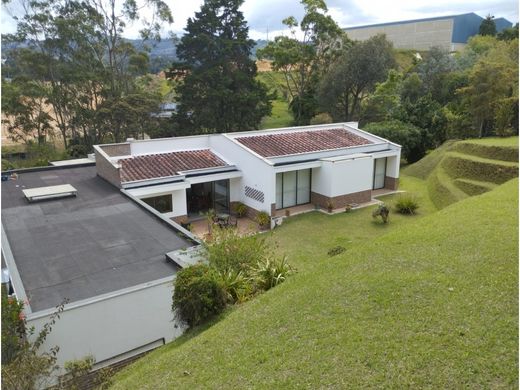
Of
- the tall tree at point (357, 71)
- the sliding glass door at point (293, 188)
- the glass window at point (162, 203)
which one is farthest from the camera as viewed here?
the tall tree at point (357, 71)

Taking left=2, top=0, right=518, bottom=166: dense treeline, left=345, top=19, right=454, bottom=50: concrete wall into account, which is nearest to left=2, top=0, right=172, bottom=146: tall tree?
left=2, top=0, right=518, bottom=166: dense treeline

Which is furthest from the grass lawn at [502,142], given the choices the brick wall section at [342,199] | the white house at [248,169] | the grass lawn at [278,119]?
the grass lawn at [278,119]

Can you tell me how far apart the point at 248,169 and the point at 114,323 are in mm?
14896

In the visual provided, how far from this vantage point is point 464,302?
7.84 metres

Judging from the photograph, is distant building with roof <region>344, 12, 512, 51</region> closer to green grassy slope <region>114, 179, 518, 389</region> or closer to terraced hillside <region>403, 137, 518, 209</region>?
terraced hillside <region>403, 137, 518, 209</region>

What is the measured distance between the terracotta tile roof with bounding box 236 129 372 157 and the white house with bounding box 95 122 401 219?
6 cm

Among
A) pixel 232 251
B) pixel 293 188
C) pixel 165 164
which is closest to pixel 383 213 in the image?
pixel 293 188

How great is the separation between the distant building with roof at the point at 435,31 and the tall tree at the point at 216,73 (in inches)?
1862

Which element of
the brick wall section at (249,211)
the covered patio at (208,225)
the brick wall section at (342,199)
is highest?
the brick wall section at (342,199)

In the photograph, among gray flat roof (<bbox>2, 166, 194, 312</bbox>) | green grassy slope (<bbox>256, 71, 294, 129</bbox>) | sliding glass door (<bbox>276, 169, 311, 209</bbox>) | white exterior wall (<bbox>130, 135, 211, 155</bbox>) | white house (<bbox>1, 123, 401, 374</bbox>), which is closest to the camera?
white house (<bbox>1, 123, 401, 374</bbox>)

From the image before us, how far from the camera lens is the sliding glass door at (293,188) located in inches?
964

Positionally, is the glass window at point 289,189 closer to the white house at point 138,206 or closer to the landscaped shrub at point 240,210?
the white house at point 138,206

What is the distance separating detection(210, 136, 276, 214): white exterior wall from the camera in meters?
22.6

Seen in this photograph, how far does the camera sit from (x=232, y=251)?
10.9 m
